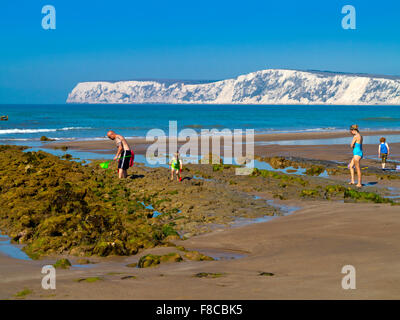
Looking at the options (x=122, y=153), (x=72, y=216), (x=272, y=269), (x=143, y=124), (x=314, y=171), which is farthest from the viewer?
(x=143, y=124)

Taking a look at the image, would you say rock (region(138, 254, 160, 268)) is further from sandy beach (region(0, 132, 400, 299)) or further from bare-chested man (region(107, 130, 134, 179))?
bare-chested man (region(107, 130, 134, 179))

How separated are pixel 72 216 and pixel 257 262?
424 cm

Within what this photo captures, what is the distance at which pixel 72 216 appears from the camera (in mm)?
9047

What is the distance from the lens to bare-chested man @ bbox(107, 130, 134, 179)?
14734 mm

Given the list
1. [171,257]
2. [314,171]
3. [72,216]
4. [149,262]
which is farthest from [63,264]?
[314,171]

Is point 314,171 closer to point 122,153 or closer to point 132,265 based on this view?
point 122,153

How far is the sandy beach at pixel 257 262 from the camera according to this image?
466cm

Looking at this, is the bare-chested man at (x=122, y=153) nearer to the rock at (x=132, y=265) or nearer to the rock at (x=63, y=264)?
the rock at (x=63, y=264)

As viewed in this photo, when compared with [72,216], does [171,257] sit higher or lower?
lower

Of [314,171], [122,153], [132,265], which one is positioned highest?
[122,153]

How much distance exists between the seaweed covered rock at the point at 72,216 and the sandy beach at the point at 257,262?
389mm

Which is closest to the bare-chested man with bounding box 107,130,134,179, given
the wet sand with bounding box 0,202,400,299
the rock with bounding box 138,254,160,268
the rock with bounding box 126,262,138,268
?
the wet sand with bounding box 0,202,400,299

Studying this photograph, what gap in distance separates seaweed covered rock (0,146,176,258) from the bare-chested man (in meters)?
0.47

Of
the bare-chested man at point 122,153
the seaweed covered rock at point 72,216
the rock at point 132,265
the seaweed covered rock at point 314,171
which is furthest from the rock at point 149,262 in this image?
the seaweed covered rock at point 314,171
